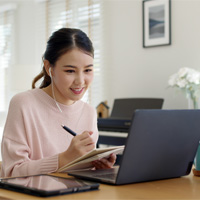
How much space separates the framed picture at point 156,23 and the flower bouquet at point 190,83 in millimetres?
556

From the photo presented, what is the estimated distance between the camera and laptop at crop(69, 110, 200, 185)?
1.05m

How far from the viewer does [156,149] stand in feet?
3.70

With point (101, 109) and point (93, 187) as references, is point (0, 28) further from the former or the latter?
point (93, 187)

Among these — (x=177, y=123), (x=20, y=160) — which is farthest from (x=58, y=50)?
(x=177, y=123)

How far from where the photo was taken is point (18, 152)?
143 centimetres

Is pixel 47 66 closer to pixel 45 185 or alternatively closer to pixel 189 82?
pixel 45 185

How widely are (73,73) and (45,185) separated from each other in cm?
60

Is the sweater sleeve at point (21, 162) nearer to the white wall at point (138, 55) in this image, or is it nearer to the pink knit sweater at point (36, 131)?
the pink knit sweater at point (36, 131)

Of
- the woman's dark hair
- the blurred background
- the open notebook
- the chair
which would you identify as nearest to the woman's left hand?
the open notebook

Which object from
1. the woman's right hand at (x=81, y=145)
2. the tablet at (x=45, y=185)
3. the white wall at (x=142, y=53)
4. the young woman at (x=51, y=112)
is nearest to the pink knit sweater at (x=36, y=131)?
the young woman at (x=51, y=112)

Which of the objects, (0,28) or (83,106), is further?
(0,28)

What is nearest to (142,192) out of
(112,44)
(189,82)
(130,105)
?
(189,82)

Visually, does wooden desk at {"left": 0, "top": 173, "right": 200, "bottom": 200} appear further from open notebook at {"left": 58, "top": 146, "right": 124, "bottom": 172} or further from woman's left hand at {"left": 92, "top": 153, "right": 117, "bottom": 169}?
woman's left hand at {"left": 92, "top": 153, "right": 117, "bottom": 169}

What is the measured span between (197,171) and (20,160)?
2.00ft
